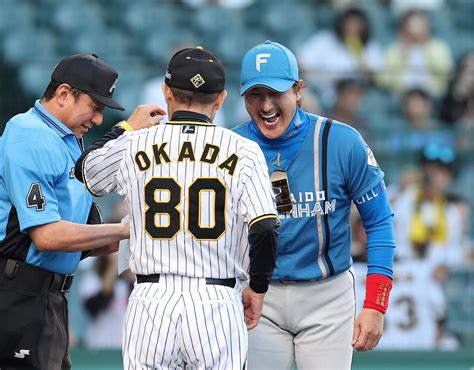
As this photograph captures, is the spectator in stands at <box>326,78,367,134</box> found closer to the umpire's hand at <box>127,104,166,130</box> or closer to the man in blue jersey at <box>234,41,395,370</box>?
the man in blue jersey at <box>234,41,395,370</box>

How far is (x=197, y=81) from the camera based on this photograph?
398cm

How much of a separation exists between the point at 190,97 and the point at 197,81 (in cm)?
7

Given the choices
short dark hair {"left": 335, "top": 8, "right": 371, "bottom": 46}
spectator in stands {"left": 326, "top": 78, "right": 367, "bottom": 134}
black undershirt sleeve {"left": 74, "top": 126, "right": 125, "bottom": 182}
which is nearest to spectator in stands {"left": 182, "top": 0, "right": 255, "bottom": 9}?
short dark hair {"left": 335, "top": 8, "right": 371, "bottom": 46}

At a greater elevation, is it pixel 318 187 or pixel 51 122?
pixel 51 122

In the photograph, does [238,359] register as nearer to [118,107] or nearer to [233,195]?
[233,195]

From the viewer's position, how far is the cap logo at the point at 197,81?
13.0 ft

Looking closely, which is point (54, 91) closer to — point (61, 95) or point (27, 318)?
point (61, 95)

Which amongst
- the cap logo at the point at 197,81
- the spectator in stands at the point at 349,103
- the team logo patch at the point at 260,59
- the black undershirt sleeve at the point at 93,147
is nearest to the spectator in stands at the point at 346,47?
the spectator in stands at the point at 349,103

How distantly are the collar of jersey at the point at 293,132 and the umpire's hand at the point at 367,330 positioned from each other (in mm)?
880

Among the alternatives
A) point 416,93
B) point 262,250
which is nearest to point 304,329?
point 262,250

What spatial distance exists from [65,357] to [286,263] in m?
1.25

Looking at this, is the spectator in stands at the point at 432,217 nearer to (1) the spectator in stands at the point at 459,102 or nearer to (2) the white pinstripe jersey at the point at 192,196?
(1) the spectator in stands at the point at 459,102

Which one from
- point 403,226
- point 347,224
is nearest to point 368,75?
point 403,226

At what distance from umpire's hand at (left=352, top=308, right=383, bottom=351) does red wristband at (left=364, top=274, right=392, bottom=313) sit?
33 mm
